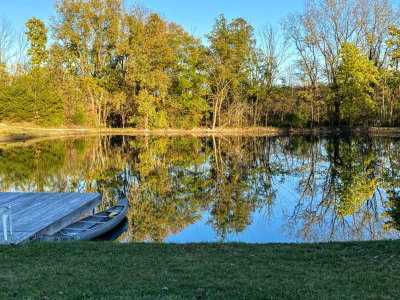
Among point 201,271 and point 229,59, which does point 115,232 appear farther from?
point 229,59

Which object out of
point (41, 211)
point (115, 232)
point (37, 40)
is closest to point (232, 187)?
point (115, 232)

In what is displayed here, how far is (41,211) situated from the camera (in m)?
9.70

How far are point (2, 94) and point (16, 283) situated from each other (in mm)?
44202

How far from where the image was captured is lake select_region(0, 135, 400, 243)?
9.98 meters

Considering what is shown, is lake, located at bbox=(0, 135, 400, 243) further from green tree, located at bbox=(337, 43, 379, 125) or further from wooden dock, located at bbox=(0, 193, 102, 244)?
green tree, located at bbox=(337, 43, 379, 125)

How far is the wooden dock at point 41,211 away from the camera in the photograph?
26.5 feet

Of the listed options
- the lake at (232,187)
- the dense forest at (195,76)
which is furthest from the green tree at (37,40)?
the lake at (232,187)

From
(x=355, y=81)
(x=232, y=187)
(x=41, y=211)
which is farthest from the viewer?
(x=355, y=81)

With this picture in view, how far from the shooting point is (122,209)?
10.8 metres

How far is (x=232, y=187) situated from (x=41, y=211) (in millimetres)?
8224

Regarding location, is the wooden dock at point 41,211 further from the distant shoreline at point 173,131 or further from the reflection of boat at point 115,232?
the distant shoreline at point 173,131

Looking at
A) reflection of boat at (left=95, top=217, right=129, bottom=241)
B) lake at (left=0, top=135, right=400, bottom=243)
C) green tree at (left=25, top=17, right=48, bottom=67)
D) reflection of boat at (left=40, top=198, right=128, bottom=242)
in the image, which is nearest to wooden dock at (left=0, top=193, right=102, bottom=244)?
reflection of boat at (left=40, top=198, right=128, bottom=242)

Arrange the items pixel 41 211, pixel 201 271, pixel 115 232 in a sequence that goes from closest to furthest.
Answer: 1. pixel 201 271
2. pixel 41 211
3. pixel 115 232

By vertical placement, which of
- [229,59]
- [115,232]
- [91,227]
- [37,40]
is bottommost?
[115,232]
